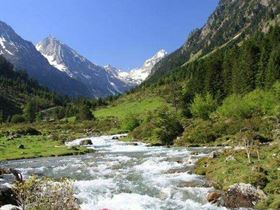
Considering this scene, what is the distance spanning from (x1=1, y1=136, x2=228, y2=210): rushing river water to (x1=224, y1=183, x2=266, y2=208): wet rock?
1.30m

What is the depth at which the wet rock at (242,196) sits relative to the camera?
1144 inches

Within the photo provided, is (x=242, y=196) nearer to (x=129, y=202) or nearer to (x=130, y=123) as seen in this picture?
(x=129, y=202)

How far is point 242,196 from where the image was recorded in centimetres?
2969

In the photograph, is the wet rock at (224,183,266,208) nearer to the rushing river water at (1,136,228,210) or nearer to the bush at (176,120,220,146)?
the rushing river water at (1,136,228,210)

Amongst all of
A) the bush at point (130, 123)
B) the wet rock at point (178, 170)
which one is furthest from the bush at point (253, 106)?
the wet rock at point (178, 170)

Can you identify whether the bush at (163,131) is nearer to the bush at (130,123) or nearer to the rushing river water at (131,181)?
the bush at (130,123)

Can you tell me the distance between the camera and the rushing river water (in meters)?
31.2

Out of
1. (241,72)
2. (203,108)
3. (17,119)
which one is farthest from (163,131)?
(17,119)

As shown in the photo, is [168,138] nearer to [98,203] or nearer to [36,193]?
[98,203]

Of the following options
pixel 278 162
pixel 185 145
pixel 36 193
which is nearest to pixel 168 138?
pixel 185 145

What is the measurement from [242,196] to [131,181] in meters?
13.1

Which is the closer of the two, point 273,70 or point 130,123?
point 273,70

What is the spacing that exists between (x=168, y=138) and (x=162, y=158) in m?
29.3

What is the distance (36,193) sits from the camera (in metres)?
19.0
